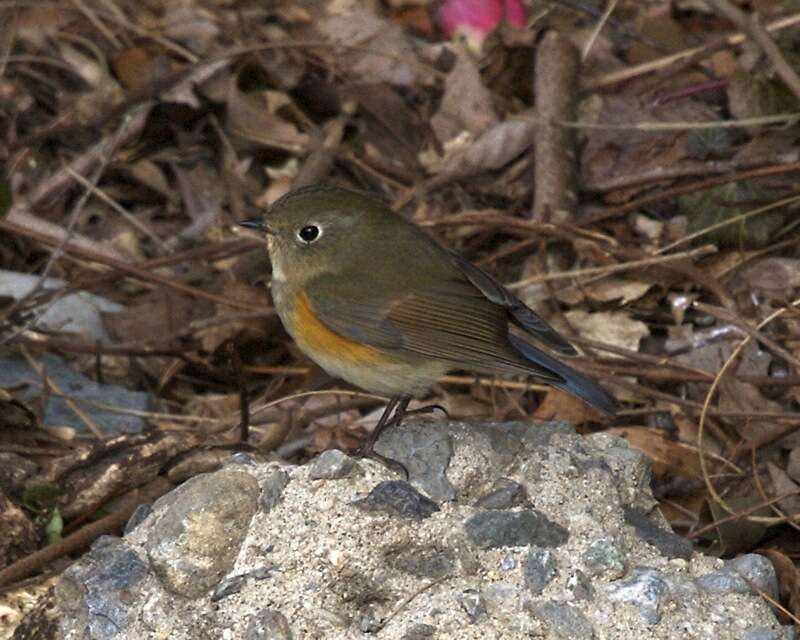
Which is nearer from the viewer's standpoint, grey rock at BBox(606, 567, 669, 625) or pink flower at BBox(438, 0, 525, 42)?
grey rock at BBox(606, 567, 669, 625)

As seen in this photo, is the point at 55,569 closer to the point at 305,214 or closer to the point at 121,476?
the point at 121,476

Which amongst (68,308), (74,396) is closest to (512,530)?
(74,396)

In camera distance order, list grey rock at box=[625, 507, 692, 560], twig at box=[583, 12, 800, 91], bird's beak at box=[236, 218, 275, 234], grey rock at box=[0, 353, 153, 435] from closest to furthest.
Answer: grey rock at box=[625, 507, 692, 560] < bird's beak at box=[236, 218, 275, 234] < grey rock at box=[0, 353, 153, 435] < twig at box=[583, 12, 800, 91]

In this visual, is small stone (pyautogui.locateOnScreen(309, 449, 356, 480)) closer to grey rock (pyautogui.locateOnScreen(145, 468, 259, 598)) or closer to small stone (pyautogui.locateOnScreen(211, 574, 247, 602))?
grey rock (pyautogui.locateOnScreen(145, 468, 259, 598))

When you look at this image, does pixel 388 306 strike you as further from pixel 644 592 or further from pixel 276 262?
pixel 644 592

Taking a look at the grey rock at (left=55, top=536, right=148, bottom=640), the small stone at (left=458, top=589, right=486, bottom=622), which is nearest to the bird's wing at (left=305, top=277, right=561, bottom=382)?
the small stone at (left=458, top=589, right=486, bottom=622)

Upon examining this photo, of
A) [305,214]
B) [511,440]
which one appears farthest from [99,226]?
[511,440]
